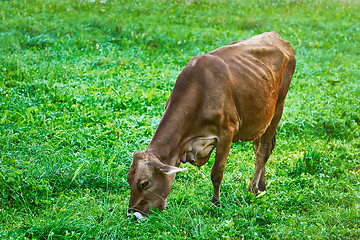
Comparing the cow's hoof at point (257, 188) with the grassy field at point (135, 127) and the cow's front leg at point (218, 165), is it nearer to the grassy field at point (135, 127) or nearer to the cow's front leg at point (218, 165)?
the grassy field at point (135, 127)

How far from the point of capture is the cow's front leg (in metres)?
4.86

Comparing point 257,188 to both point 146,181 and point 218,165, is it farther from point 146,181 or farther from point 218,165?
point 146,181

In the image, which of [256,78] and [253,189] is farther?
[253,189]

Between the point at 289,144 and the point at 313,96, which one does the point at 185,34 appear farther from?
the point at 289,144

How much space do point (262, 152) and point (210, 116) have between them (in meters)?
1.68

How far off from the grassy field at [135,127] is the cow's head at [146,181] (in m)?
0.20

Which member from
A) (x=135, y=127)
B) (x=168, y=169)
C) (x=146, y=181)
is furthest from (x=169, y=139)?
(x=135, y=127)

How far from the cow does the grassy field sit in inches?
17.9

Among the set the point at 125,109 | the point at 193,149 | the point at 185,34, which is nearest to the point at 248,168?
the point at 193,149

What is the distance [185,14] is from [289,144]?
811 cm

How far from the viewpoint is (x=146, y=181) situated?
4.30 meters

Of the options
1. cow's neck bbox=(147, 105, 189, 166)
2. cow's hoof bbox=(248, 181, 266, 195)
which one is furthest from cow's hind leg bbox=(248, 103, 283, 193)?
cow's neck bbox=(147, 105, 189, 166)

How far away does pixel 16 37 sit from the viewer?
1027cm

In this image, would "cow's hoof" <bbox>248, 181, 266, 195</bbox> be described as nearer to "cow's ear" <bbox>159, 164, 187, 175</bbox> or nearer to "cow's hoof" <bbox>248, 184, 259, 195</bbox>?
"cow's hoof" <bbox>248, 184, 259, 195</bbox>
